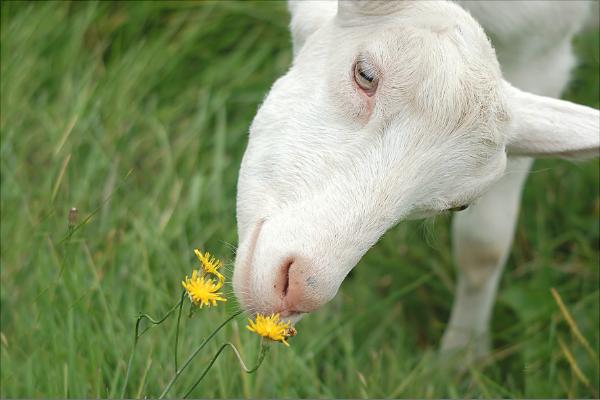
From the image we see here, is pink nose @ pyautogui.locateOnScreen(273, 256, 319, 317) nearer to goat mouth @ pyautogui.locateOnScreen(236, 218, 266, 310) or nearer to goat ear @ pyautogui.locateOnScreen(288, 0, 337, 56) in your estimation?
goat mouth @ pyautogui.locateOnScreen(236, 218, 266, 310)

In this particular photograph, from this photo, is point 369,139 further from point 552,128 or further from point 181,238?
point 181,238

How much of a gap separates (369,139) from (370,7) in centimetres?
50

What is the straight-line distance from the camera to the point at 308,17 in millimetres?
3053

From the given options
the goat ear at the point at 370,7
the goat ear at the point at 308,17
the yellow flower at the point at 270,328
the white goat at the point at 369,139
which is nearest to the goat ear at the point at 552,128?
the white goat at the point at 369,139

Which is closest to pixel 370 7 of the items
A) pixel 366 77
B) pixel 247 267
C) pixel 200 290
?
pixel 366 77

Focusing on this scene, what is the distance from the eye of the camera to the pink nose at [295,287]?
2225 mm

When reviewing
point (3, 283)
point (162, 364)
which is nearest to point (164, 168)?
point (3, 283)

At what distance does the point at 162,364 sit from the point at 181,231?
96 cm

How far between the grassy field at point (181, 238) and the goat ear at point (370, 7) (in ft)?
2.24

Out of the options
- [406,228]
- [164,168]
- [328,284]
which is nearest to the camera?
[328,284]

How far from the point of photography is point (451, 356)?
4.10m

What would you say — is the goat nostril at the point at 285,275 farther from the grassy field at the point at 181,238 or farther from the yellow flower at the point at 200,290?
the grassy field at the point at 181,238

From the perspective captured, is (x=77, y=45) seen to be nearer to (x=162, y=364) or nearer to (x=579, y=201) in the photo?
(x=162, y=364)

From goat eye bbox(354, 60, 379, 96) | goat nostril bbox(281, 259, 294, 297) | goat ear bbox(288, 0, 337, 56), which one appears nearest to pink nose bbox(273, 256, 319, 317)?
goat nostril bbox(281, 259, 294, 297)
